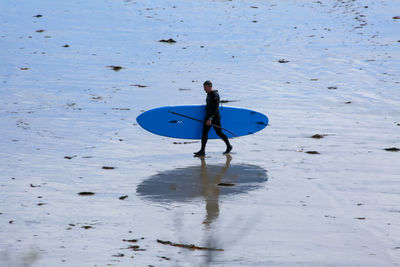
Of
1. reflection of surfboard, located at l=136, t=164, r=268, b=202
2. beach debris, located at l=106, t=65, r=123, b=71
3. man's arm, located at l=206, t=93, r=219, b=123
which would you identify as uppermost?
man's arm, located at l=206, t=93, r=219, b=123

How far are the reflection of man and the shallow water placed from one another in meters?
0.05

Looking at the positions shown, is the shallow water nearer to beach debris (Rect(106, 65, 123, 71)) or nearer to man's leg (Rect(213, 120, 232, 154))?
beach debris (Rect(106, 65, 123, 71))

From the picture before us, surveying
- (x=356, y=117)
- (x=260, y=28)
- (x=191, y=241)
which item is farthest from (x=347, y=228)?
(x=260, y=28)

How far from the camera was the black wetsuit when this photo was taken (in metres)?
11.6

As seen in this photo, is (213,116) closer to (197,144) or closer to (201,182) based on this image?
(197,144)

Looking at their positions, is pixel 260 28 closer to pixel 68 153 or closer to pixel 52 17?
pixel 52 17

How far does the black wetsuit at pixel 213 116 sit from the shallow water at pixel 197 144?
40 cm

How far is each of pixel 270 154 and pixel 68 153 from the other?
376cm

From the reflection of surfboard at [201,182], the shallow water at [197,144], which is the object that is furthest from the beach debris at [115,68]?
the reflection of surfboard at [201,182]

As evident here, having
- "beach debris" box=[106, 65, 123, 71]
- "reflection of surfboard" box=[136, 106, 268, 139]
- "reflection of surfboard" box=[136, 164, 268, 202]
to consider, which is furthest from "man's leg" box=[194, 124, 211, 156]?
"beach debris" box=[106, 65, 123, 71]

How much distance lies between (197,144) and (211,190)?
320cm

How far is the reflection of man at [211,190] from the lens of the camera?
8445mm

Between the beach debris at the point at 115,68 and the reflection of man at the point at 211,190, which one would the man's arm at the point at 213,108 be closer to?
the reflection of man at the point at 211,190

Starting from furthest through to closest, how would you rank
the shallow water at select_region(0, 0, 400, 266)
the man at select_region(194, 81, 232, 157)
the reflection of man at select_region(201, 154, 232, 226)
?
1. the man at select_region(194, 81, 232, 157)
2. the reflection of man at select_region(201, 154, 232, 226)
3. the shallow water at select_region(0, 0, 400, 266)
